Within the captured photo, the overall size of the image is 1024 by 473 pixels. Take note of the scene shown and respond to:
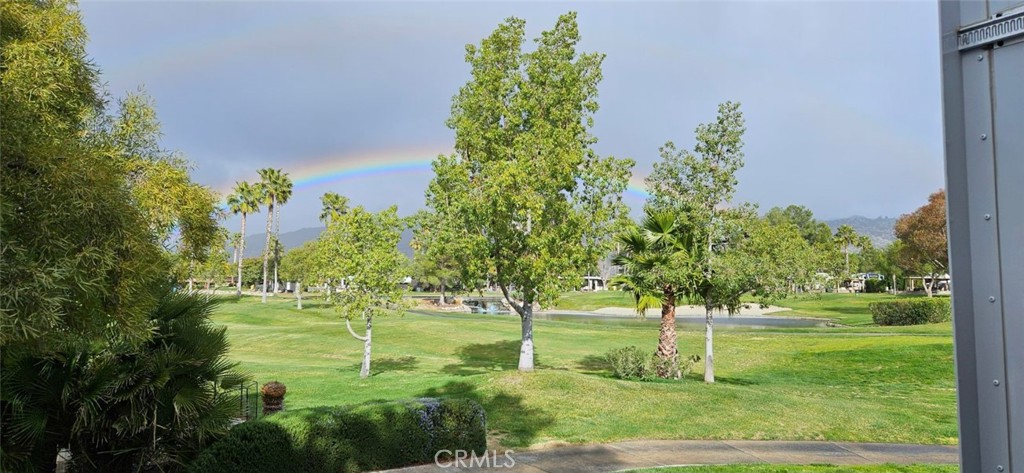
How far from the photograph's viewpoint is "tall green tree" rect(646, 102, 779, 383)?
16891 millimetres

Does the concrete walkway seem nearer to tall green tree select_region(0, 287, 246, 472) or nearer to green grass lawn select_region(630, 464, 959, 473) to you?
green grass lawn select_region(630, 464, 959, 473)

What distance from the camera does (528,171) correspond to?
16.7 m

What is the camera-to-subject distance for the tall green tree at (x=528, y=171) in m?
17.0

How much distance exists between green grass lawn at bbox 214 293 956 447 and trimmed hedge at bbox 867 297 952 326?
7.43 m

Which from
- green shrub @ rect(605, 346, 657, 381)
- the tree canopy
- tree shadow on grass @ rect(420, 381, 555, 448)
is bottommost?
tree shadow on grass @ rect(420, 381, 555, 448)

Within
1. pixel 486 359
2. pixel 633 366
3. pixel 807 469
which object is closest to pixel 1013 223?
pixel 807 469

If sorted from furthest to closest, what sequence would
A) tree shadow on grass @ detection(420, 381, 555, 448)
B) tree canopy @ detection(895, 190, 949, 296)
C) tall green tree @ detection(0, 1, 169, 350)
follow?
1. tree canopy @ detection(895, 190, 949, 296)
2. tree shadow on grass @ detection(420, 381, 555, 448)
3. tall green tree @ detection(0, 1, 169, 350)

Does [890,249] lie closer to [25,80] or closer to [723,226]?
[723,226]

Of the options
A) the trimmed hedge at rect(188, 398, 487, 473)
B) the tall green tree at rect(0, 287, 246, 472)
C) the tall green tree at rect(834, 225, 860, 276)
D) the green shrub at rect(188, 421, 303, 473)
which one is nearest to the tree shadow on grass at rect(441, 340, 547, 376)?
the trimmed hedge at rect(188, 398, 487, 473)

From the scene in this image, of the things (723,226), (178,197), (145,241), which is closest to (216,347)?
(178,197)

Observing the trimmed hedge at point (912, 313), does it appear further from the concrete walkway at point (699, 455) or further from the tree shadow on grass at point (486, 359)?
the concrete walkway at point (699, 455)

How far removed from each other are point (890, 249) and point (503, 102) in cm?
8176

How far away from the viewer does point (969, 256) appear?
1794 mm

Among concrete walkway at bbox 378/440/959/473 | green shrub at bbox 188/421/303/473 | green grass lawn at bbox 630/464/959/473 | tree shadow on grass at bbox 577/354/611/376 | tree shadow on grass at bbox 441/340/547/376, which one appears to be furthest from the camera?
tree shadow on grass at bbox 441/340/547/376
